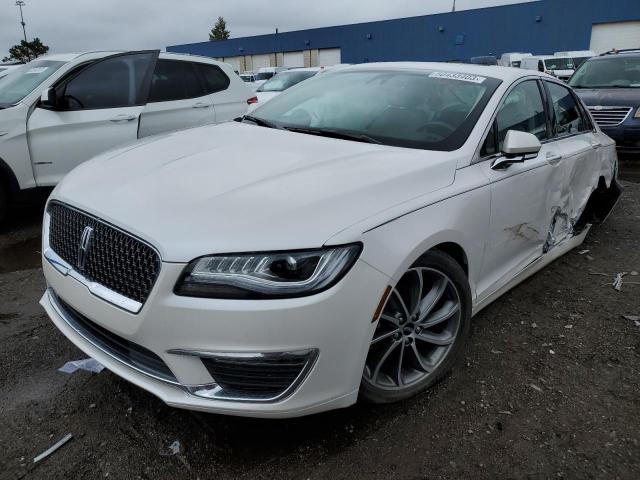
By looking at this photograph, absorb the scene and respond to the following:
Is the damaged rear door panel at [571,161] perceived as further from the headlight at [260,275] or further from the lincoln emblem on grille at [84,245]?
the lincoln emblem on grille at [84,245]

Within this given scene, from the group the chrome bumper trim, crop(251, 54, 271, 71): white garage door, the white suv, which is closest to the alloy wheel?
the chrome bumper trim

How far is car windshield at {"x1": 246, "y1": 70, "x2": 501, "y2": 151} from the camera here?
2.83 m

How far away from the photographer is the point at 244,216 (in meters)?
1.93

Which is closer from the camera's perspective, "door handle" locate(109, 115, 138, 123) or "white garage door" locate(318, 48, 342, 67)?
"door handle" locate(109, 115, 138, 123)

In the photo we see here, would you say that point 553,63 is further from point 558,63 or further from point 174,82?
point 174,82

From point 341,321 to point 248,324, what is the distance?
13.3 inches

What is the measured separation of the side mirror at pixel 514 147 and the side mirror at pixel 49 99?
4.12 meters

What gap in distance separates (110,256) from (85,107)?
379 centimetres

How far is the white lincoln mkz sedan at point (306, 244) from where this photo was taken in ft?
6.01

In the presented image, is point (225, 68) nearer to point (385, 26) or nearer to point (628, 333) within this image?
point (628, 333)

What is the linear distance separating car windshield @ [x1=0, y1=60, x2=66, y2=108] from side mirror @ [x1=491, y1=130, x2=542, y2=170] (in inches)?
176

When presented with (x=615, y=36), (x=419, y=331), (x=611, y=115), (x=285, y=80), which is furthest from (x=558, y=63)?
(x=419, y=331)

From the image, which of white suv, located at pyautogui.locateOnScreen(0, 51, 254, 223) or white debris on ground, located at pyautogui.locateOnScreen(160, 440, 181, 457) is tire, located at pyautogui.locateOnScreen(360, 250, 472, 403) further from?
white suv, located at pyautogui.locateOnScreen(0, 51, 254, 223)

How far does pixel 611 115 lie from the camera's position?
28.3ft
